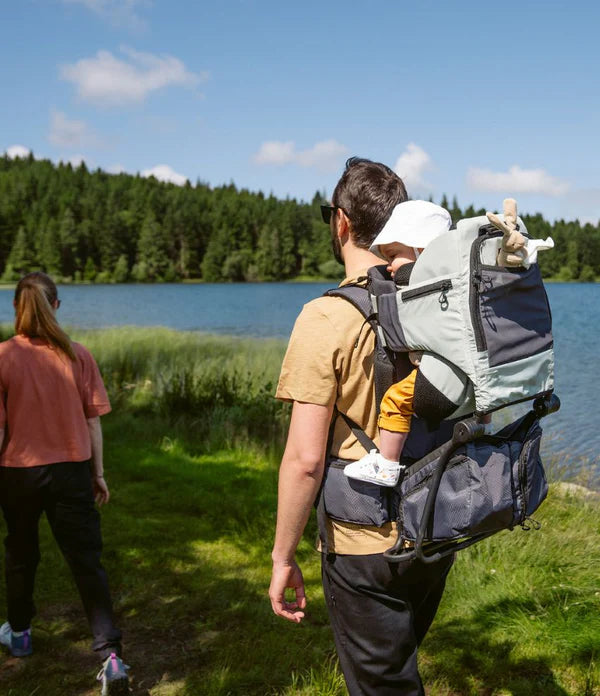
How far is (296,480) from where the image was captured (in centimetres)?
190

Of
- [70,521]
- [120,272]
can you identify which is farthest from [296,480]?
[120,272]

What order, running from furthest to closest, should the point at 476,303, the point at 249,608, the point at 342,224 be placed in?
the point at 249,608 → the point at 342,224 → the point at 476,303

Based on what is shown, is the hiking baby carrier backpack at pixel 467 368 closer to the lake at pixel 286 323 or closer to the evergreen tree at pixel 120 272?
the lake at pixel 286 323

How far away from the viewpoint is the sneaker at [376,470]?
5.95 ft

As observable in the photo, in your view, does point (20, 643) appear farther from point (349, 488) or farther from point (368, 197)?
point (368, 197)

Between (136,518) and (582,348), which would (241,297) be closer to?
(582,348)

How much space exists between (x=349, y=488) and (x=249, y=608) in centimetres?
246

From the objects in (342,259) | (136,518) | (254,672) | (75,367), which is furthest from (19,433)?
(136,518)

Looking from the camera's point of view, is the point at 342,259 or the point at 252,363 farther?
the point at 252,363

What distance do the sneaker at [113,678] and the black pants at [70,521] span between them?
0.16 feet

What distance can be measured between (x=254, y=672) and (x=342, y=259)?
2.21 metres

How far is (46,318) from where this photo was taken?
3.15 m

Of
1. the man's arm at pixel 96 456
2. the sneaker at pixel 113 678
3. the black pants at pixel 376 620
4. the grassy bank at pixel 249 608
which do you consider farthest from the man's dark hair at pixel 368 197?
the sneaker at pixel 113 678

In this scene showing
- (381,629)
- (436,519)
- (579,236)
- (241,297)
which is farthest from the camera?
(579,236)
